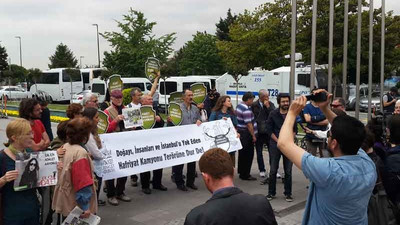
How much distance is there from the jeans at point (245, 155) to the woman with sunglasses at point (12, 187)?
5.18 meters

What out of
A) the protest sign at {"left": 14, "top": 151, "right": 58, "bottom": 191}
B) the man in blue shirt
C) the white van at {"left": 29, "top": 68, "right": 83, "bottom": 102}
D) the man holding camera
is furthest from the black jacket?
the white van at {"left": 29, "top": 68, "right": 83, "bottom": 102}

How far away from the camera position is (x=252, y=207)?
2277mm

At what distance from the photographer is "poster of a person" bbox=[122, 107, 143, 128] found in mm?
6961

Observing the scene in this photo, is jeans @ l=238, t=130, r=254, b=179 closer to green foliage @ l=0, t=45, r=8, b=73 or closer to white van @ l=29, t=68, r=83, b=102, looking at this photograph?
white van @ l=29, t=68, r=83, b=102

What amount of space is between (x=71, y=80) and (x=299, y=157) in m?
35.2

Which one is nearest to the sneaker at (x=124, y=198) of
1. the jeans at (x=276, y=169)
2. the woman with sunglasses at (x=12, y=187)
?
the jeans at (x=276, y=169)

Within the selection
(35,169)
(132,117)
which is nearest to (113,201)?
(132,117)

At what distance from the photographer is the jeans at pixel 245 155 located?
840 centimetres

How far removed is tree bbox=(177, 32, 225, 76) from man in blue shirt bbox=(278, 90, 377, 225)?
163 ft

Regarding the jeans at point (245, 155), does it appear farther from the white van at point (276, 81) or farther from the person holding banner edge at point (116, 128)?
the white van at point (276, 81)

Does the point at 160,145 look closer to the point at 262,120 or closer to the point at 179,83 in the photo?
the point at 262,120

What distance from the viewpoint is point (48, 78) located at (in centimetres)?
3922

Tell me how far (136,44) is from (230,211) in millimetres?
29109

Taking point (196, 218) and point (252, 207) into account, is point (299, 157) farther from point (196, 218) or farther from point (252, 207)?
point (196, 218)
